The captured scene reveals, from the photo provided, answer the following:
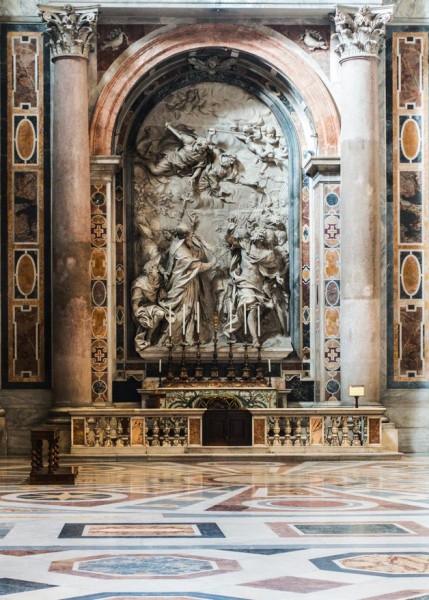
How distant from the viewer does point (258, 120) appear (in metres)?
25.9

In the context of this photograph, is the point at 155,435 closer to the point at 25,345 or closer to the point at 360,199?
the point at 25,345

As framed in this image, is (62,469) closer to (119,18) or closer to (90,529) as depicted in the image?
(90,529)

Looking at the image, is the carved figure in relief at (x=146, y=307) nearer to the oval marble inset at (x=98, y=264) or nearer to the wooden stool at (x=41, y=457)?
the oval marble inset at (x=98, y=264)

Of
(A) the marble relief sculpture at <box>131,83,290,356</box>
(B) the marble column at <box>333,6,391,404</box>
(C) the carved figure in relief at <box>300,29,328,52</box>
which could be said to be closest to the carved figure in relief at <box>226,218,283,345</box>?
(A) the marble relief sculpture at <box>131,83,290,356</box>

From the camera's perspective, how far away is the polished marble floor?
8.34m

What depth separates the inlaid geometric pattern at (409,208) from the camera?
2456 centimetres

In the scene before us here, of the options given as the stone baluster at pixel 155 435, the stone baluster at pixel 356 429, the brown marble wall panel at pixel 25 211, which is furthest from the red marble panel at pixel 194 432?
the brown marble wall panel at pixel 25 211

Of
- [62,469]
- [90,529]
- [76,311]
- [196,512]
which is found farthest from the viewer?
[76,311]

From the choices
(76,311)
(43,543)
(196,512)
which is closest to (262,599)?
(43,543)

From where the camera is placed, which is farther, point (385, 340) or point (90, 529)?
point (385, 340)

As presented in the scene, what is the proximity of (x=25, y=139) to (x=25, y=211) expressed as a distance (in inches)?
56.4

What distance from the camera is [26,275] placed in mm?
24344

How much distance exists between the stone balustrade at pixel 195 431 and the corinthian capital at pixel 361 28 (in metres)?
6.95

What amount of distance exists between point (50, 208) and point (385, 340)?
6.99 meters
